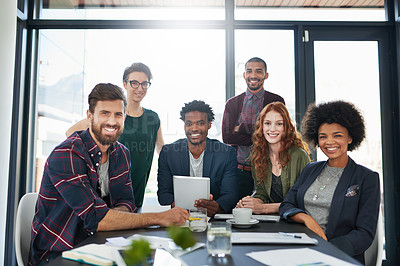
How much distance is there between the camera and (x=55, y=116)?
11.4 feet

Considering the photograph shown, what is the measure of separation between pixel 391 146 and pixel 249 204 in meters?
2.00

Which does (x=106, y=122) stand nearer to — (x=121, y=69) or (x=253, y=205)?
(x=253, y=205)

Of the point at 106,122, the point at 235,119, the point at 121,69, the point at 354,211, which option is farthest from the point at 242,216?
the point at 121,69

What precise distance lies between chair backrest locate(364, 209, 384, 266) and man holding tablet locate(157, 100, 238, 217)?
0.94 meters

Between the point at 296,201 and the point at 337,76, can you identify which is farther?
the point at 337,76

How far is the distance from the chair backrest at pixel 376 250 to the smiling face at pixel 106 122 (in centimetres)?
147

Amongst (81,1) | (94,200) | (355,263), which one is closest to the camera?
(355,263)

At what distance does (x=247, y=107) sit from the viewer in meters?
3.37

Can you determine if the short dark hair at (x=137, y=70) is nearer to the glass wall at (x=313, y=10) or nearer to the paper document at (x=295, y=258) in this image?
the glass wall at (x=313, y=10)

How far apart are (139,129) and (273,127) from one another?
1215mm

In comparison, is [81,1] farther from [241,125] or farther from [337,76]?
[337,76]

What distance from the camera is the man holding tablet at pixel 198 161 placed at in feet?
8.84

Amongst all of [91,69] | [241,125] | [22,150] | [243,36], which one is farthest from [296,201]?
[22,150]

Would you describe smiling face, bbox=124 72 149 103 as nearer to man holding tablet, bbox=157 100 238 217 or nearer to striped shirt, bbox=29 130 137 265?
man holding tablet, bbox=157 100 238 217
